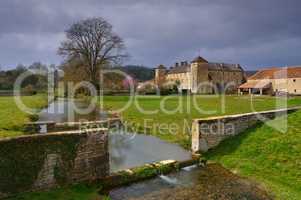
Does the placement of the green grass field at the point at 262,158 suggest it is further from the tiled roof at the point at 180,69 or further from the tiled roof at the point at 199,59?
the tiled roof at the point at 180,69

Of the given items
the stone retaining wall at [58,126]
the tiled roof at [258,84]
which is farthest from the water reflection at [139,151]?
the tiled roof at [258,84]

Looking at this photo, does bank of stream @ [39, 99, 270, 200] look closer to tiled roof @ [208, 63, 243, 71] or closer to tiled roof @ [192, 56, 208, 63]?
tiled roof @ [192, 56, 208, 63]

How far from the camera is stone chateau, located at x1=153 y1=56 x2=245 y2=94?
76188 mm

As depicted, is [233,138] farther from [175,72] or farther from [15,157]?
[175,72]

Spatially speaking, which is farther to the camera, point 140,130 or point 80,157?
point 140,130

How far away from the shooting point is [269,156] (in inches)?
389

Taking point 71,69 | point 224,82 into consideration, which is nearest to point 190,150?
Result: point 71,69

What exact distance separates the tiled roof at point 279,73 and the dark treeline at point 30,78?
45302 millimetres

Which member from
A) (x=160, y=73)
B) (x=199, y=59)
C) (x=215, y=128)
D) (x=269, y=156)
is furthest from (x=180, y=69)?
(x=269, y=156)

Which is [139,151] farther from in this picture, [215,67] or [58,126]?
[215,67]

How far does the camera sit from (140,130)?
16.3 metres

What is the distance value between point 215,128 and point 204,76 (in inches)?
2630

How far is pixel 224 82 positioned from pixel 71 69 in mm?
53280

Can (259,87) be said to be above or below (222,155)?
above
